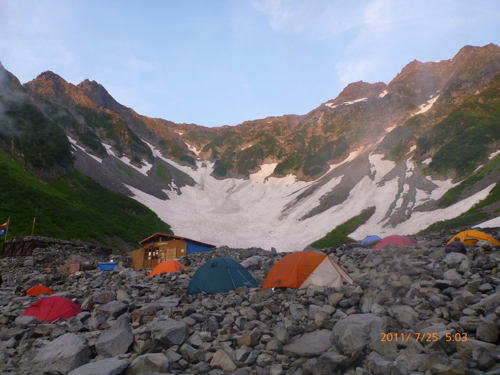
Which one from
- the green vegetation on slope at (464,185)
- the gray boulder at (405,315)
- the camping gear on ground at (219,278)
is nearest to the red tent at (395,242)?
the camping gear on ground at (219,278)

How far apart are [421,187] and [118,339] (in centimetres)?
6963

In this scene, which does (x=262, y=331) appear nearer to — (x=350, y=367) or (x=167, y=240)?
(x=350, y=367)

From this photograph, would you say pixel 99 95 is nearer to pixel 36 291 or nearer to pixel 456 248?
pixel 36 291

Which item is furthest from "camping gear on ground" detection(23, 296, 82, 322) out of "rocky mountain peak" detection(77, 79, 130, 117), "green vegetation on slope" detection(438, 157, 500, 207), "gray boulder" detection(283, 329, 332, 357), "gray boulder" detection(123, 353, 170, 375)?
"rocky mountain peak" detection(77, 79, 130, 117)

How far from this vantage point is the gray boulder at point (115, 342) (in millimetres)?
6616

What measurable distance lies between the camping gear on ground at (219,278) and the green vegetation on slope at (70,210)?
3157cm

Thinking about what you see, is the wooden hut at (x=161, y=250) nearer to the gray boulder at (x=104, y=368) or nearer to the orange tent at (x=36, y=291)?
the orange tent at (x=36, y=291)

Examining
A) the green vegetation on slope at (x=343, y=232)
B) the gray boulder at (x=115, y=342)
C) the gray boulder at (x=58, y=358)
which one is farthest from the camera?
the green vegetation on slope at (x=343, y=232)

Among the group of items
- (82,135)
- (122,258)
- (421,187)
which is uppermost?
(82,135)

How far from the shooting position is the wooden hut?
3484 cm

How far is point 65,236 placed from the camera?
39.2 m

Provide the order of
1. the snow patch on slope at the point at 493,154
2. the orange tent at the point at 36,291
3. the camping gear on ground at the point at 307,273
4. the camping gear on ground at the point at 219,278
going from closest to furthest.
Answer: the camping gear on ground at the point at 307,273 → the camping gear on ground at the point at 219,278 → the orange tent at the point at 36,291 → the snow patch on slope at the point at 493,154

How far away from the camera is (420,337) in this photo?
241 inches

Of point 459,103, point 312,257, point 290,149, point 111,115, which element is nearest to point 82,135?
point 111,115
